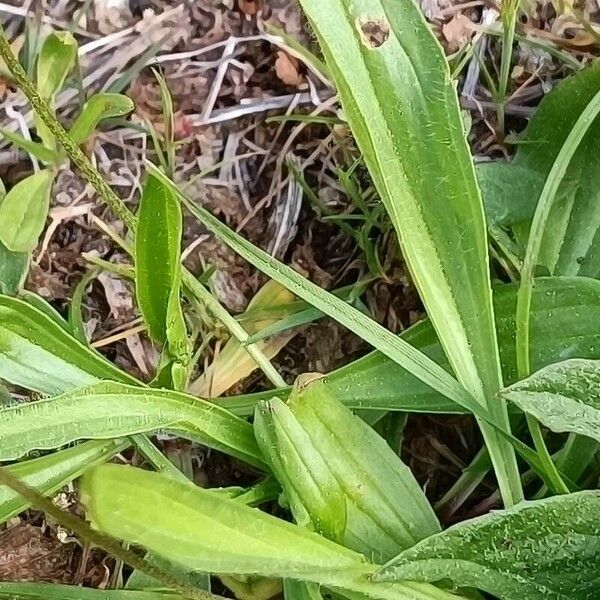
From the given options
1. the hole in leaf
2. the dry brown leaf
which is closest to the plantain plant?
the hole in leaf

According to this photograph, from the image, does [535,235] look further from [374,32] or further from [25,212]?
[25,212]

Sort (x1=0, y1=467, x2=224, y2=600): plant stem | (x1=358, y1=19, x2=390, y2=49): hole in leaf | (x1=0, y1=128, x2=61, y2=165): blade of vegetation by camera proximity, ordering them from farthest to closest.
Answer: (x1=0, y1=128, x2=61, y2=165): blade of vegetation
(x1=358, y1=19, x2=390, y2=49): hole in leaf
(x1=0, y1=467, x2=224, y2=600): plant stem

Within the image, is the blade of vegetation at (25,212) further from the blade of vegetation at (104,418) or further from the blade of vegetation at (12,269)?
the blade of vegetation at (104,418)

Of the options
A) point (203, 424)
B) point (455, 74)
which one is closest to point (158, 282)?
point (203, 424)

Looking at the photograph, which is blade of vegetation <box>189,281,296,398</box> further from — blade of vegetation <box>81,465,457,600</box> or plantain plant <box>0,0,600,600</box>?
blade of vegetation <box>81,465,457,600</box>

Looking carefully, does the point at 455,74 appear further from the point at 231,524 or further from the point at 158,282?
the point at 231,524

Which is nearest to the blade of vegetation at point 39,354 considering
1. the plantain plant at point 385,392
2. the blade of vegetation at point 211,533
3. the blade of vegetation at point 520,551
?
the plantain plant at point 385,392

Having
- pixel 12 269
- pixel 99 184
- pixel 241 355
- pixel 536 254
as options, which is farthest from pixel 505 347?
pixel 12 269
